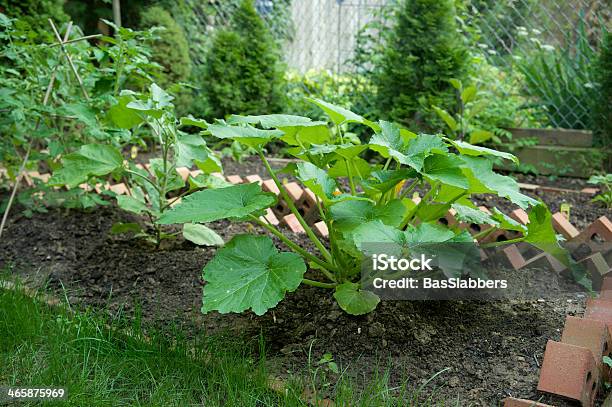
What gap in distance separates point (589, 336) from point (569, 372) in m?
0.21

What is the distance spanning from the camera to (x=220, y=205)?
6.24 feet

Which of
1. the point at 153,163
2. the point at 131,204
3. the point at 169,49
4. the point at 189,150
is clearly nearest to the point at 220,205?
the point at 189,150

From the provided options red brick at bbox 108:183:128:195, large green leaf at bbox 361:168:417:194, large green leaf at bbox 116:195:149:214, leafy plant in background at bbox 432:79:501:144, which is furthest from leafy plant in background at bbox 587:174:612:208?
red brick at bbox 108:183:128:195

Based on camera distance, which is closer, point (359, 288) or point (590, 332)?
point (590, 332)

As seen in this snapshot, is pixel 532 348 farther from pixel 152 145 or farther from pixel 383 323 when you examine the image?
pixel 152 145

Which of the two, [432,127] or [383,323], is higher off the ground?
[383,323]

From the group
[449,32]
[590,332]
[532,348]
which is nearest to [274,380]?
[532,348]

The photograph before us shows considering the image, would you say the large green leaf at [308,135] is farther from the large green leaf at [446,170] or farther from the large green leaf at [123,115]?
the large green leaf at [123,115]

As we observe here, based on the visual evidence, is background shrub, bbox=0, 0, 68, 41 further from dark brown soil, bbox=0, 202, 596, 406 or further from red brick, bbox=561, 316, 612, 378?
red brick, bbox=561, 316, 612, 378

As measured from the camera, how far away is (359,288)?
2018 millimetres

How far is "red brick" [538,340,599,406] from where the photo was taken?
5.21 ft

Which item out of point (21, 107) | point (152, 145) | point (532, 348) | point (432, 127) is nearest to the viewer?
point (532, 348)

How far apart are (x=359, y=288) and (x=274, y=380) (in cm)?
40

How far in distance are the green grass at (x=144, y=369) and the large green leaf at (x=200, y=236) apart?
55 centimetres
